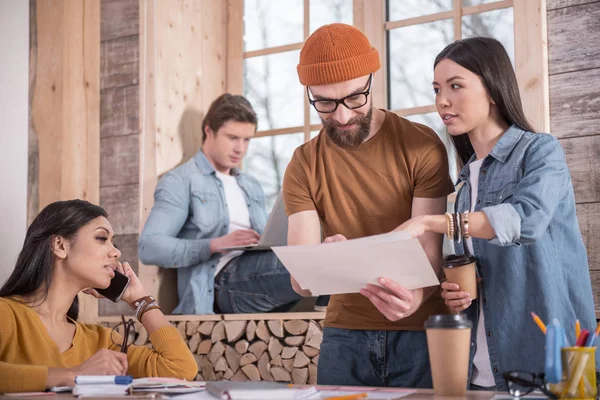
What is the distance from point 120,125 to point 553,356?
115 inches

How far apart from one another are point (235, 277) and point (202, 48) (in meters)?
1.35

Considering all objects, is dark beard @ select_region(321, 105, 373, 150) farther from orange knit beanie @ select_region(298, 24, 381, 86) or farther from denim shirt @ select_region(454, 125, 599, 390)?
denim shirt @ select_region(454, 125, 599, 390)

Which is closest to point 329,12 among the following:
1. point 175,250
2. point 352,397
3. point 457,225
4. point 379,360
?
point 175,250

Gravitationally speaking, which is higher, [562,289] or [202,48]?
[202,48]

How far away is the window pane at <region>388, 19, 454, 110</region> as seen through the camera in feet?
11.8

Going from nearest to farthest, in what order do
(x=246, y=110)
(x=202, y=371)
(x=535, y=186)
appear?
(x=535, y=186)
(x=202, y=371)
(x=246, y=110)

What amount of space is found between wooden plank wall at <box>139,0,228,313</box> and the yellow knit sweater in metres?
1.40

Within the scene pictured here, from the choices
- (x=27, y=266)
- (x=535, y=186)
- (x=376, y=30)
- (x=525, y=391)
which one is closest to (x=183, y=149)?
(x=376, y=30)

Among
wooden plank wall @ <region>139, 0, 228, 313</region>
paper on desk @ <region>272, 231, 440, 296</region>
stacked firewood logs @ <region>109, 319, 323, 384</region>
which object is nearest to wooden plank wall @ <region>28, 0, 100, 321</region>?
wooden plank wall @ <region>139, 0, 228, 313</region>

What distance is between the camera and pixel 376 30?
3727 millimetres

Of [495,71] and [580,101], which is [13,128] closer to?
[580,101]

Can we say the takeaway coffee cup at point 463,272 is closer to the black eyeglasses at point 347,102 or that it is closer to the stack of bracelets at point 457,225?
the stack of bracelets at point 457,225

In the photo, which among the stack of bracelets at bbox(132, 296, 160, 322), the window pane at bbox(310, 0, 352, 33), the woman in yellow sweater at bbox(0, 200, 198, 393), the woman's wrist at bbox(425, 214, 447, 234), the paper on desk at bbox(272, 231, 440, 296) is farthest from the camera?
the window pane at bbox(310, 0, 352, 33)

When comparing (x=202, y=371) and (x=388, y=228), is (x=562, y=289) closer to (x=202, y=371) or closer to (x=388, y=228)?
(x=388, y=228)
